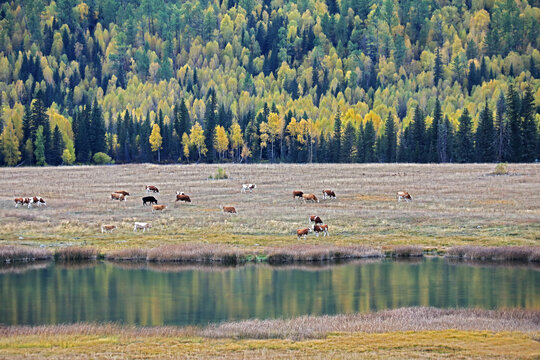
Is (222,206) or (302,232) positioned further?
(222,206)

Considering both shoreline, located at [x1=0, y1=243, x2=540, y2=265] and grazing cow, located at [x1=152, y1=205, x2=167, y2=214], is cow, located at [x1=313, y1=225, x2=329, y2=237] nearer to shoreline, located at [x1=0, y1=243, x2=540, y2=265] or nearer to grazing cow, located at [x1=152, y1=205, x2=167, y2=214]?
shoreline, located at [x1=0, y1=243, x2=540, y2=265]

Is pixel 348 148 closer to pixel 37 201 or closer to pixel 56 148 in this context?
pixel 56 148

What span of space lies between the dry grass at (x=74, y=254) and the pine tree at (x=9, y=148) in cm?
10861

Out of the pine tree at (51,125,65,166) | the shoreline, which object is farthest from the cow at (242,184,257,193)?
the pine tree at (51,125,65,166)

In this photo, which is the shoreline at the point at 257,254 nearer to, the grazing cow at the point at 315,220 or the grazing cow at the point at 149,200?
the grazing cow at the point at 315,220

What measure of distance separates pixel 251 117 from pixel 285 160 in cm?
1657

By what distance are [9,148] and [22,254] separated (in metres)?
109

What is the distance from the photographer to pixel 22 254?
43.8 meters

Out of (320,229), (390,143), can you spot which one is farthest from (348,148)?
(320,229)

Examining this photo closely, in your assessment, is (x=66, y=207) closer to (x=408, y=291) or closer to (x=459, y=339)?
(x=408, y=291)

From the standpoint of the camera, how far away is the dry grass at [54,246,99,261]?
44.1 metres

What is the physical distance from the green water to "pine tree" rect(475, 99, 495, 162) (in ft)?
301

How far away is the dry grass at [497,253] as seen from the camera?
138 feet

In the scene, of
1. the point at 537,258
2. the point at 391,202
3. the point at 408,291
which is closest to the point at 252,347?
the point at 408,291
